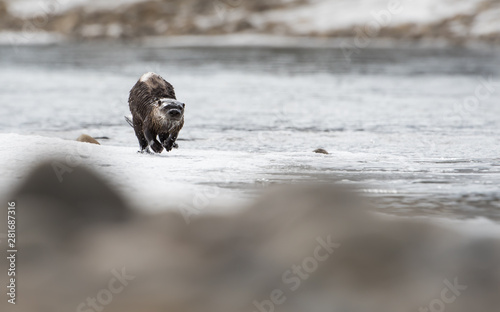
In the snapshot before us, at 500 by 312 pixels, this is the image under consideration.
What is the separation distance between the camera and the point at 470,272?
580cm

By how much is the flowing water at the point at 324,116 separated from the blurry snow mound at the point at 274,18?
22127mm

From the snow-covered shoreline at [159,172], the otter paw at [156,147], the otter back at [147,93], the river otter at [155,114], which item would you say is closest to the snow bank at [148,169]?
the snow-covered shoreline at [159,172]

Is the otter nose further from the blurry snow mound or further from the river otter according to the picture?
the blurry snow mound

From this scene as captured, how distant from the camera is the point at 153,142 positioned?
35.2ft

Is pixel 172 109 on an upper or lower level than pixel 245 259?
upper

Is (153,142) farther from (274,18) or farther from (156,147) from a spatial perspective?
(274,18)

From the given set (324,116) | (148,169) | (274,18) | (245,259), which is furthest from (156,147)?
(274,18)

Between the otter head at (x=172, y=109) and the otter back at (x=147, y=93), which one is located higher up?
the otter back at (x=147, y=93)

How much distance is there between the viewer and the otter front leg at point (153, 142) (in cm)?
1065

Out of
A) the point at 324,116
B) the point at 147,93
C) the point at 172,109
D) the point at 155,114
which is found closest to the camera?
the point at 172,109

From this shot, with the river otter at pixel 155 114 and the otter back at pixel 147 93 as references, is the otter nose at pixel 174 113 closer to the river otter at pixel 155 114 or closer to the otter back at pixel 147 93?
the river otter at pixel 155 114

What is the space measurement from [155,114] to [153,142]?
342 mm

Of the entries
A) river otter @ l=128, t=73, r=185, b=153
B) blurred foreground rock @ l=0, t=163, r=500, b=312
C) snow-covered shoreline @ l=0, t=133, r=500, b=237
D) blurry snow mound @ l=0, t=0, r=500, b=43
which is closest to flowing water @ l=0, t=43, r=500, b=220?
snow-covered shoreline @ l=0, t=133, r=500, b=237

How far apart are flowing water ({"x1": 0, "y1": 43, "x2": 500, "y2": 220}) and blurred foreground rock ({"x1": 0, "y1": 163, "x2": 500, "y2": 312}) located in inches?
44.0
